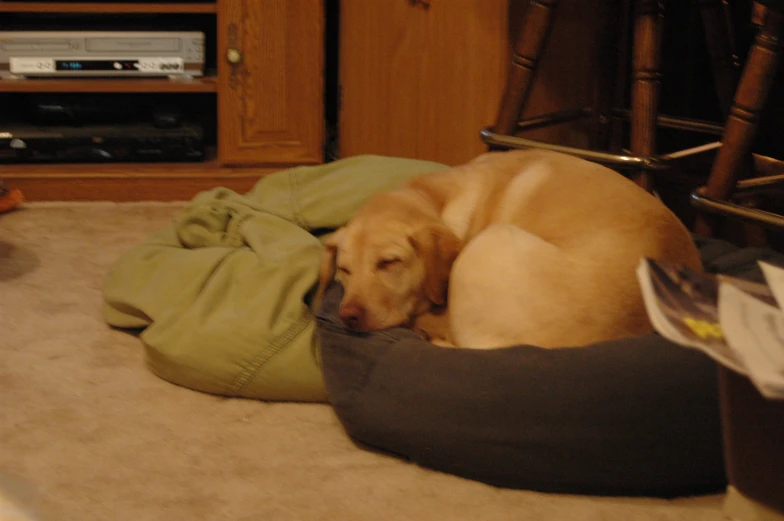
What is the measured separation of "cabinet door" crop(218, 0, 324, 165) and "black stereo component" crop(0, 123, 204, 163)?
0.46ft

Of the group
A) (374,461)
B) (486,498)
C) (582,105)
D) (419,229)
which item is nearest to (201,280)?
(419,229)

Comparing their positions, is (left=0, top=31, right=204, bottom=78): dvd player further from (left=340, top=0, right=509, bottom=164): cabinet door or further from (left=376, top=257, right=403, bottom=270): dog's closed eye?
(left=376, top=257, right=403, bottom=270): dog's closed eye

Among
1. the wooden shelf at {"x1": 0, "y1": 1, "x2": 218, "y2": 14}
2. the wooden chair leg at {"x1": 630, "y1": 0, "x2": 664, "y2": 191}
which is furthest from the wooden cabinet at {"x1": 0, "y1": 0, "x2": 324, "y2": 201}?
the wooden chair leg at {"x1": 630, "y1": 0, "x2": 664, "y2": 191}

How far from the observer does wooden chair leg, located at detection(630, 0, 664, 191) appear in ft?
6.29

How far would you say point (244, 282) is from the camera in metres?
1.66

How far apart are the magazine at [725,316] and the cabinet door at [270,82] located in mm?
2025

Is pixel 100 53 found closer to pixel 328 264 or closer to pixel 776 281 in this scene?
pixel 328 264

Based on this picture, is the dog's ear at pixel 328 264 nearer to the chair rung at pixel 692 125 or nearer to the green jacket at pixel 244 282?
the green jacket at pixel 244 282

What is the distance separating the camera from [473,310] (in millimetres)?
1416

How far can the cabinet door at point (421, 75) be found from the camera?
94.2 inches

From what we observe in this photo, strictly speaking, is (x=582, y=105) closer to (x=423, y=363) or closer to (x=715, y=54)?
(x=715, y=54)

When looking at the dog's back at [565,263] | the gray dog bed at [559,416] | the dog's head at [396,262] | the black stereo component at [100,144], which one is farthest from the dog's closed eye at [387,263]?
the black stereo component at [100,144]

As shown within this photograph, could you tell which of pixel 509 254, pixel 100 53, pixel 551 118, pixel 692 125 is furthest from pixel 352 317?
pixel 100 53

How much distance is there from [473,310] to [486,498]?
1.10 feet
